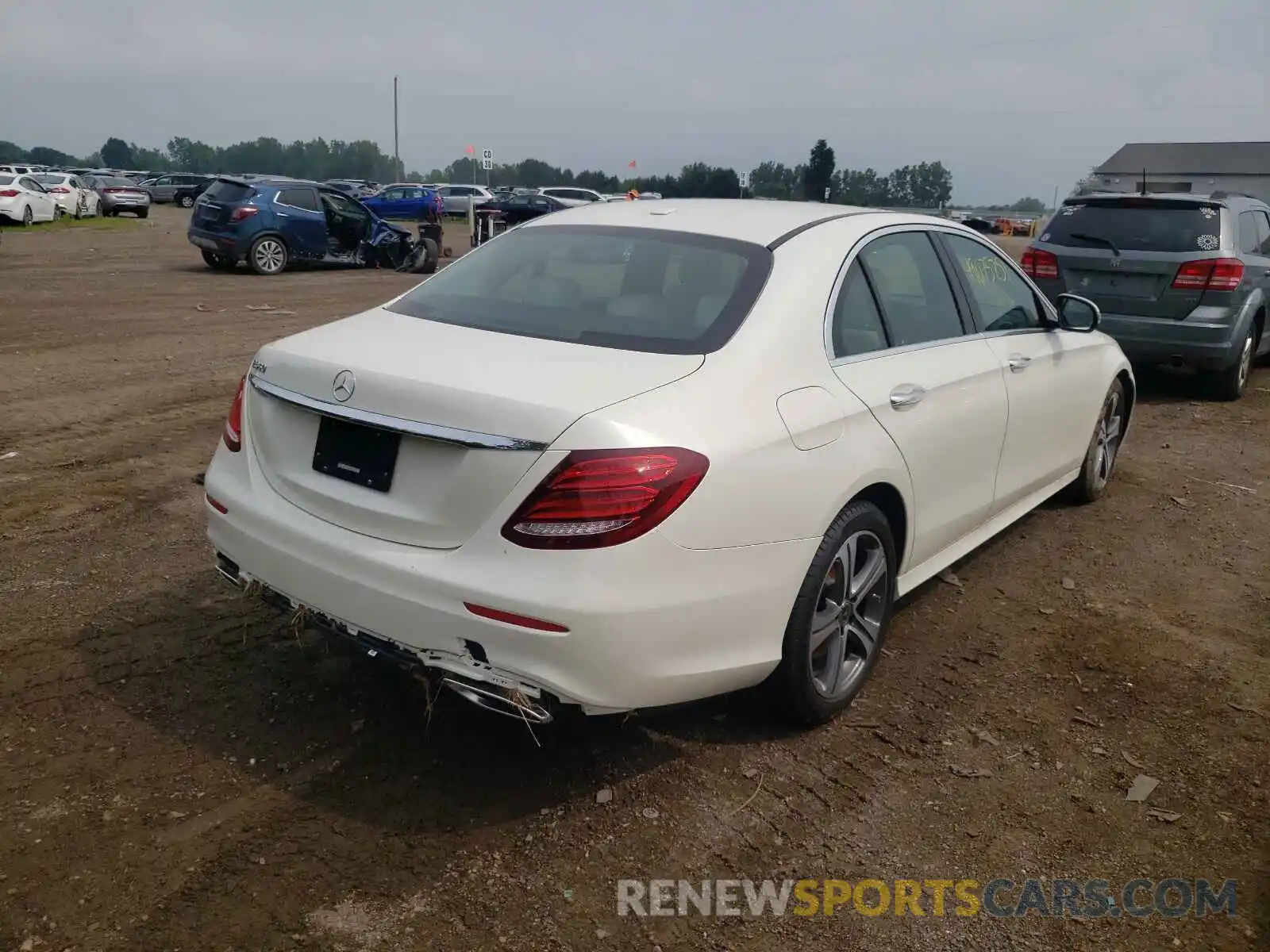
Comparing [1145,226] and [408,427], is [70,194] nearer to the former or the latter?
[1145,226]

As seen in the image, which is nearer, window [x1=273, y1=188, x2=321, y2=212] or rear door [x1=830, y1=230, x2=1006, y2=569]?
rear door [x1=830, y1=230, x2=1006, y2=569]

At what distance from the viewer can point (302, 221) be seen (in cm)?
1841

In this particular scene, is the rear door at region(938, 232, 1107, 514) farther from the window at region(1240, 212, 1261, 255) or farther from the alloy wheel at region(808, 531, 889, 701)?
the window at region(1240, 212, 1261, 255)

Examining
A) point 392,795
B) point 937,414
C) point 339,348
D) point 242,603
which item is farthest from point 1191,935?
point 242,603

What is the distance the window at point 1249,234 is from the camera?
8.99 meters

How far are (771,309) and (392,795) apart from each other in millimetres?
1882

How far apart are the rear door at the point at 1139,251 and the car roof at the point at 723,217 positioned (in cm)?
492

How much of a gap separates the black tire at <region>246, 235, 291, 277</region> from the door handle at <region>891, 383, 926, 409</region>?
16.3m

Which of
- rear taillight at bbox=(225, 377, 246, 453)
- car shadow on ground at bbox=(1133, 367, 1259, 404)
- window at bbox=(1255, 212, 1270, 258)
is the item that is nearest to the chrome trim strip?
rear taillight at bbox=(225, 377, 246, 453)

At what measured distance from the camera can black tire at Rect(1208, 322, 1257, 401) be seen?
9.09 meters

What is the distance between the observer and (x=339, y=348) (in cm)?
326

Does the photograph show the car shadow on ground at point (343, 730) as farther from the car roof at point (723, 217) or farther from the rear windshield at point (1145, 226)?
the rear windshield at point (1145, 226)

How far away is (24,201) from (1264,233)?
30287 millimetres

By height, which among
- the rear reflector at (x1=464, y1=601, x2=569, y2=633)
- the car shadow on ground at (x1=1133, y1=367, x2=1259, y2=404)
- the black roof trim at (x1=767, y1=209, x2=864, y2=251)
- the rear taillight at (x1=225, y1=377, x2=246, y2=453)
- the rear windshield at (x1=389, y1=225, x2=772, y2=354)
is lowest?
the car shadow on ground at (x1=1133, y1=367, x2=1259, y2=404)
